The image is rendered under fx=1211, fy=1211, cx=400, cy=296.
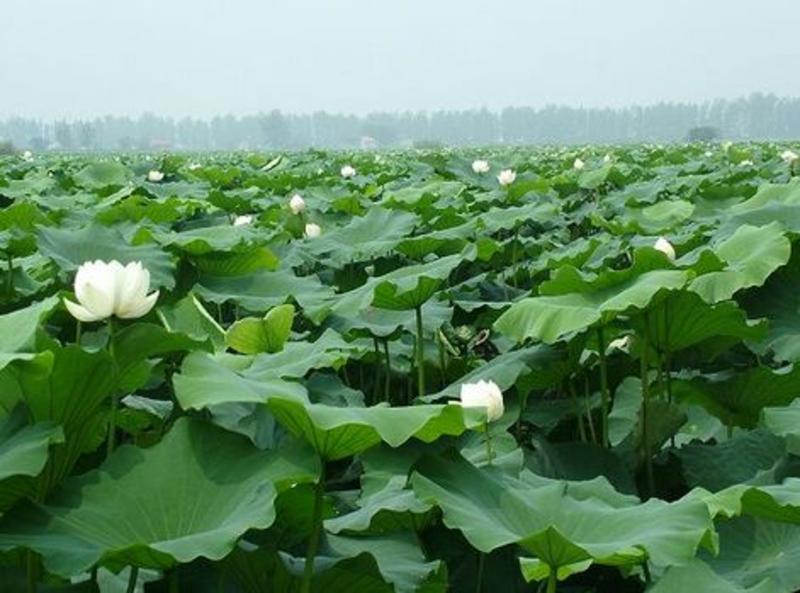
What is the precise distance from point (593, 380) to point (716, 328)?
0.33 metres

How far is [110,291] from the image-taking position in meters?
1.28

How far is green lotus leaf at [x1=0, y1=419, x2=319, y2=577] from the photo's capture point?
961mm

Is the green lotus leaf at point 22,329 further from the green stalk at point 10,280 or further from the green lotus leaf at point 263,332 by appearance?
the green stalk at point 10,280

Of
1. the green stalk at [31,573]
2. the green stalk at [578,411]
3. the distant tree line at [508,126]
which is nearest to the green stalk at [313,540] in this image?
the green stalk at [31,573]

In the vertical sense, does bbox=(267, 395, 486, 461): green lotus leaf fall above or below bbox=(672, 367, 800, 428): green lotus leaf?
above

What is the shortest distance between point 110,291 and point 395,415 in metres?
0.37

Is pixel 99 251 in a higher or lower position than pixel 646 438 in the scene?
higher

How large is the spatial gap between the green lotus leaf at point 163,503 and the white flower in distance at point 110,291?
0.74 ft

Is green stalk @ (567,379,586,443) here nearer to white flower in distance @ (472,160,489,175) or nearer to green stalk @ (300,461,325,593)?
green stalk @ (300,461,325,593)

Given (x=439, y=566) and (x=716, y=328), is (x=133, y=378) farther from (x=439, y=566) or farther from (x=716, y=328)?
(x=716, y=328)

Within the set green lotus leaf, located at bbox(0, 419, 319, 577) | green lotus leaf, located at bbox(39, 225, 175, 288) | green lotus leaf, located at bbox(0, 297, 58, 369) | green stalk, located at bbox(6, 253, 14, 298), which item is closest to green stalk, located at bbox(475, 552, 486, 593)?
green lotus leaf, located at bbox(0, 419, 319, 577)

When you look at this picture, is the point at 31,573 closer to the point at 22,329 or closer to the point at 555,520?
the point at 22,329

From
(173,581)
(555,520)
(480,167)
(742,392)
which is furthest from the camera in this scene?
(480,167)

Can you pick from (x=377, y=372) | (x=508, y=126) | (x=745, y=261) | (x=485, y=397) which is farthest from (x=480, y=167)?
(x=508, y=126)
